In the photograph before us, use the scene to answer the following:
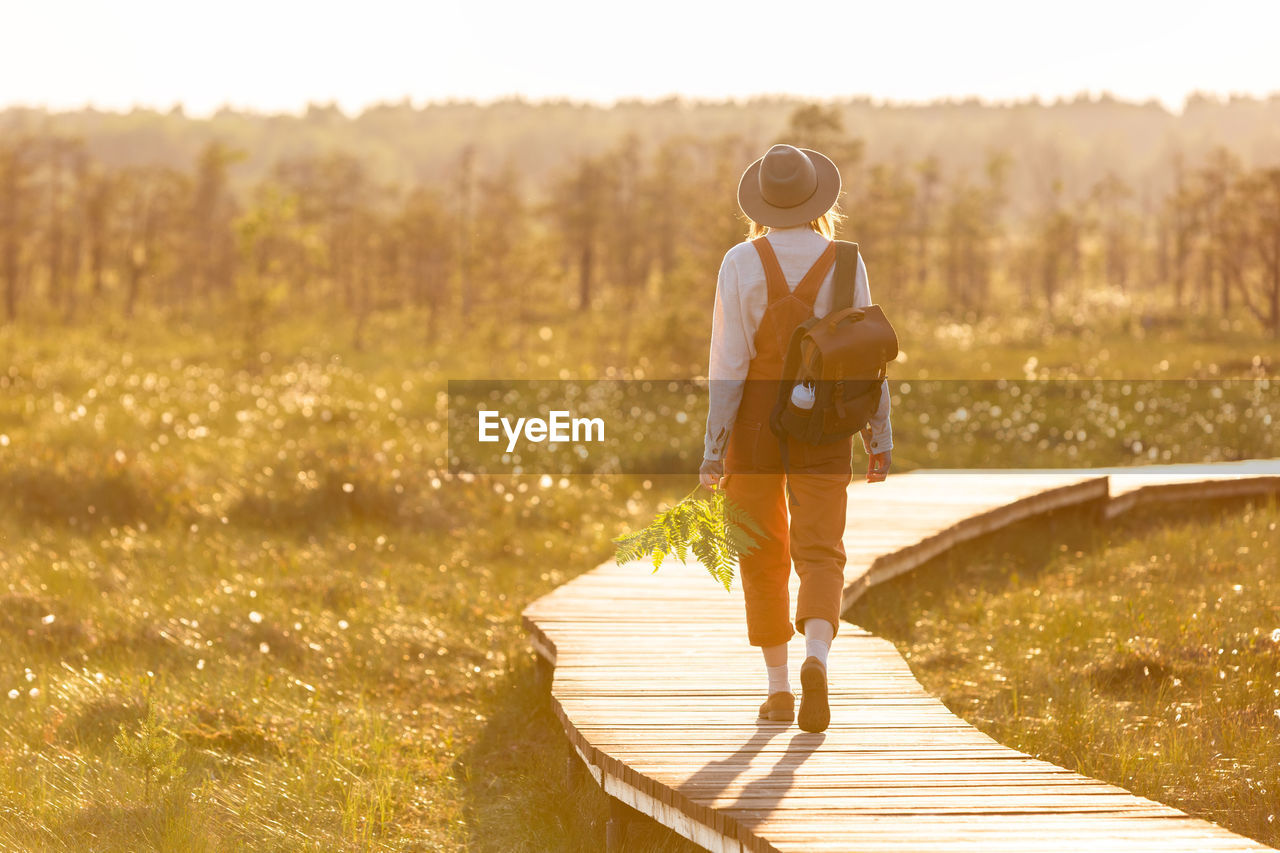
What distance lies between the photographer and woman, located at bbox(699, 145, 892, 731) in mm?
4754

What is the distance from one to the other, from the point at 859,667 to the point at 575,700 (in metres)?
1.41

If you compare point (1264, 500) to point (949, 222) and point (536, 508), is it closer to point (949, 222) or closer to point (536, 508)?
point (536, 508)

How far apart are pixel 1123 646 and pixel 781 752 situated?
10.8 feet

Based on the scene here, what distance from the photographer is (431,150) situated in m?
196

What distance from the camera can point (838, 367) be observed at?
4.55 metres

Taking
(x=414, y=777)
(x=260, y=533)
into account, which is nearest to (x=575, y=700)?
(x=414, y=777)

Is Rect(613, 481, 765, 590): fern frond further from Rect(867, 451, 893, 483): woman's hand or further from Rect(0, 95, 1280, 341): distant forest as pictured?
Rect(0, 95, 1280, 341): distant forest

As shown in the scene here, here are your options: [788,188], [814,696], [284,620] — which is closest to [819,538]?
[814,696]

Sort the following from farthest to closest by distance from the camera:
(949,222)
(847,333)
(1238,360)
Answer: (949,222), (1238,360), (847,333)

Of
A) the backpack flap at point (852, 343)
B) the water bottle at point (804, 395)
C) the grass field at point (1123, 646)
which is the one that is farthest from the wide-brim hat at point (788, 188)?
the grass field at point (1123, 646)

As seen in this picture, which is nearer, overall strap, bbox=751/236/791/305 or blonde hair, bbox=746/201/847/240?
overall strap, bbox=751/236/791/305

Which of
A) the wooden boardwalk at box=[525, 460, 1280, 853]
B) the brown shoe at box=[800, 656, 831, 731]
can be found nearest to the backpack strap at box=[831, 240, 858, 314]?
the brown shoe at box=[800, 656, 831, 731]

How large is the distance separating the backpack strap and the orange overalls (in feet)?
0.16

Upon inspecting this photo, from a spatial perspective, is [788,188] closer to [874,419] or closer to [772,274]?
[772,274]
